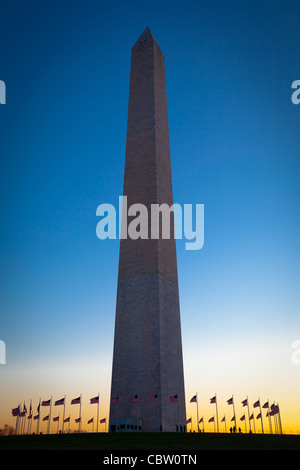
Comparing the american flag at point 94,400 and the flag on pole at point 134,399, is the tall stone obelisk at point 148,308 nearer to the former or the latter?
the flag on pole at point 134,399

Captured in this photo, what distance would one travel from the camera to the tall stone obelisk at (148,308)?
3045 centimetres

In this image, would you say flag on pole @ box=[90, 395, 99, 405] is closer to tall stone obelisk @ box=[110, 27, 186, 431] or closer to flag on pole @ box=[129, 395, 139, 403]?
tall stone obelisk @ box=[110, 27, 186, 431]

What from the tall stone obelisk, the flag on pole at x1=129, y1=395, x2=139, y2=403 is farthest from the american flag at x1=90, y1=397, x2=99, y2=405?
the flag on pole at x1=129, y1=395, x2=139, y2=403

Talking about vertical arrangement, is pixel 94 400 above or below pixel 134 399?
above

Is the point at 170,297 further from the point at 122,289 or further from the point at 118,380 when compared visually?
the point at 118,380

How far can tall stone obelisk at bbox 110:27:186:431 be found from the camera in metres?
30.5

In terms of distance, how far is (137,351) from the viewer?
31844 mm

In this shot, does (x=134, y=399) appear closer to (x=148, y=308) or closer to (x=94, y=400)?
(x=94, y=400)

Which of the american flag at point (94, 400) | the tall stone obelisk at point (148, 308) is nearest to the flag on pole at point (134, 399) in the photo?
A: the tall stone obelisk at point (148, 308)

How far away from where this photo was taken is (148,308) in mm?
32438

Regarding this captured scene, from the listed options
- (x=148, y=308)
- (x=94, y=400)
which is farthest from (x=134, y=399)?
(x=148, y=308)

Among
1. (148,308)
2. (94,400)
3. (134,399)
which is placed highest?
(148,308)
